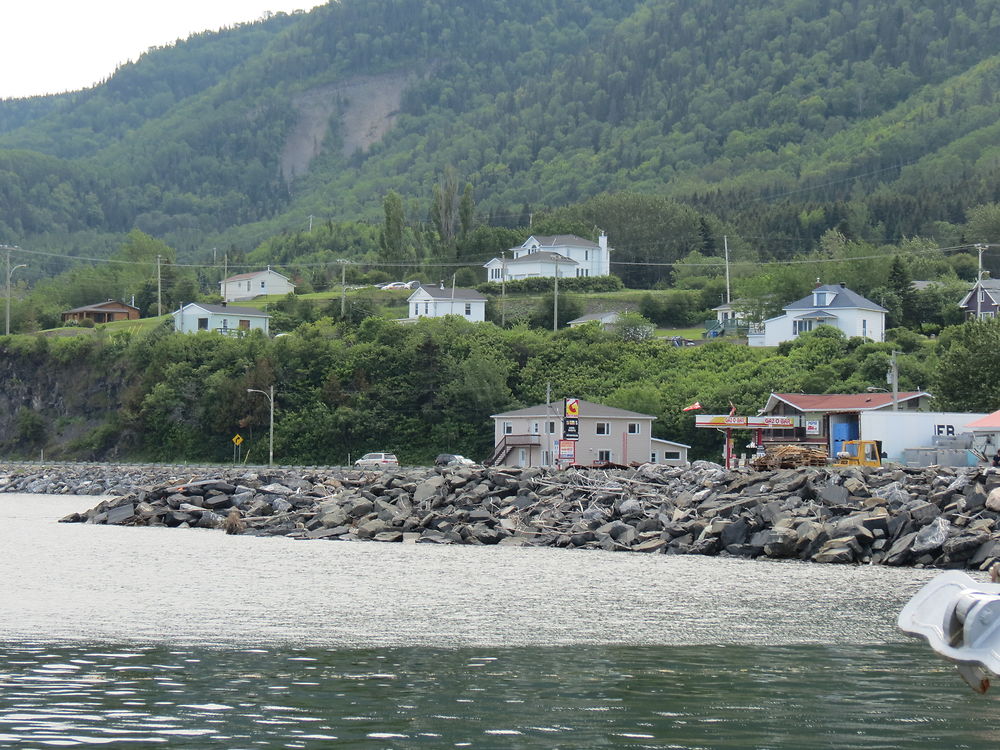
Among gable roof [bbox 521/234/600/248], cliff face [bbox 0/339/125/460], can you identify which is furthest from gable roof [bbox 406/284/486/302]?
cliff face [bbox 0/339/125/460]

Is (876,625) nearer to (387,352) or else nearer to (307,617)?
(307,617)

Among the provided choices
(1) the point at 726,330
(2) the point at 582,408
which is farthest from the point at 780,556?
(1) the point at 726,330

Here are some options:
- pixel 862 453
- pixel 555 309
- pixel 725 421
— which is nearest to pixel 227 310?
pixel 555 309

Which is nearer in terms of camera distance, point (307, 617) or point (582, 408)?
point (307, 617)

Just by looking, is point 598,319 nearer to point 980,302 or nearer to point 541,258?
point 541,258

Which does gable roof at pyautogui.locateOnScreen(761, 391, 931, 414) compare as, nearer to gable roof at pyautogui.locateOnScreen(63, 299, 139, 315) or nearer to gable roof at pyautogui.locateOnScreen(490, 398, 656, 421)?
gable roof at pyautogui.locateOnScreen(490, 398, 656, 421)

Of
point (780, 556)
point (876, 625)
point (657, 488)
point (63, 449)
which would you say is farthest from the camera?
point (63, 449)

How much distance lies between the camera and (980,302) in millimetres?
105500

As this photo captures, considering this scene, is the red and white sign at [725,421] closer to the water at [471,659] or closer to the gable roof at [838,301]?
the water at [471,659]

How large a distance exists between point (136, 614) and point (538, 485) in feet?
82.4

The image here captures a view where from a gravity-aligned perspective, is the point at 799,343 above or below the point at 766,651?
above

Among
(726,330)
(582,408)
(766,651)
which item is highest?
(726,330)

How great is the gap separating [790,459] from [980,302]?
61.5 meters

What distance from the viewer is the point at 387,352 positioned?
103000 mm
